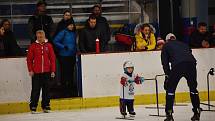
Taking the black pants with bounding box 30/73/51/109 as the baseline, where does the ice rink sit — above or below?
below

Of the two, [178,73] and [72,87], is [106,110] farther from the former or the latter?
[178,73]

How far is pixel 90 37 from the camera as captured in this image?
12.2 meters

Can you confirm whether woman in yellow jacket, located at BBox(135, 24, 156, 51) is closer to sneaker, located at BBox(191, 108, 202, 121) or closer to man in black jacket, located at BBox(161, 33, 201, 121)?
man in black jacket, located at BBox(161, 33, 201, 121)

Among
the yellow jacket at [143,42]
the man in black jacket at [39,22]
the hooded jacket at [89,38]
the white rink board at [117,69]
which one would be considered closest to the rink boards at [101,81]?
the white rink board at [117,69]

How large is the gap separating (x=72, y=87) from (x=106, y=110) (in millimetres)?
1171

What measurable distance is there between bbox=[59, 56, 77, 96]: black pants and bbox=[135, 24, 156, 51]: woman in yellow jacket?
55.1 inches

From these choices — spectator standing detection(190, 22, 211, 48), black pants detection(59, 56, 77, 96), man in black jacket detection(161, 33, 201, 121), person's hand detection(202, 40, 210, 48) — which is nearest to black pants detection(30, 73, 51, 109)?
black pants detection(59, 56, 77, 96)

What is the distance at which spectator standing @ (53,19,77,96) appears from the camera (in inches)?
476

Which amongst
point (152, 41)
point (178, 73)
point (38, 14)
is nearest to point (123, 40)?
point (152, 41)

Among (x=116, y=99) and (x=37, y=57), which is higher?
(x=37, y=57)

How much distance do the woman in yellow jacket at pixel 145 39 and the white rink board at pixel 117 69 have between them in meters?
0.16

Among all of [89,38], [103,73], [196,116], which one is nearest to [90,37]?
[89,38]

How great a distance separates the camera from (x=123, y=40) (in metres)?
13.2

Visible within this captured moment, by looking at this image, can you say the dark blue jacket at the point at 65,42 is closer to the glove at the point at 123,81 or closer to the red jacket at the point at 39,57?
the red jacket at the point at 39,57
